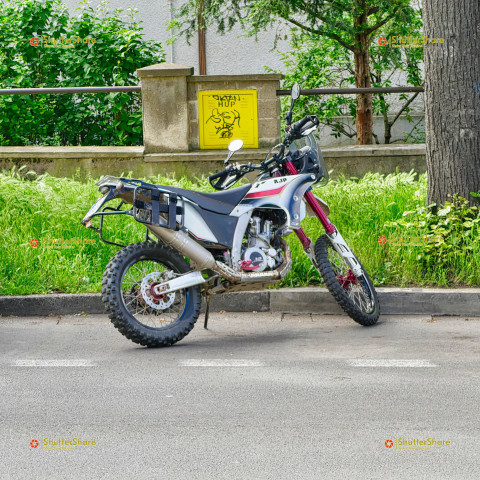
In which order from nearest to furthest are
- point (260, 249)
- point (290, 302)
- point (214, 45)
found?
point (260, 249), point (290, 302), point (214, 45)

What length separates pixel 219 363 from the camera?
5.39 metres

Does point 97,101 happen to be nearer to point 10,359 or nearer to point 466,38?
point 466,38

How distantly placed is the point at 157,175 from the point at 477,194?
442cm

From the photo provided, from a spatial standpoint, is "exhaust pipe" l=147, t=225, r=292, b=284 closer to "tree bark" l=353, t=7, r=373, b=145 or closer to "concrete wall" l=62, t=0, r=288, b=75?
"tree bark" l=353, t=7, r=373, b=145

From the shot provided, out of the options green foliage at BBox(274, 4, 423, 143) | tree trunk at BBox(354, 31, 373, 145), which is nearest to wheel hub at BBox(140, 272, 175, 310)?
tree trunk at BBox(354, 31, 373, 145)

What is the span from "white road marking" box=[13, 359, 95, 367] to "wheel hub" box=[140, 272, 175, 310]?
1.86 ft

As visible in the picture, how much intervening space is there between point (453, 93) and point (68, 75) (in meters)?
6.88

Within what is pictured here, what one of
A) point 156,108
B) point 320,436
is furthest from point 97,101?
point 320,436

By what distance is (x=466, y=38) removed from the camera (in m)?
7.41

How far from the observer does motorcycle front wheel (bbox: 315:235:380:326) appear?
20.6 ft

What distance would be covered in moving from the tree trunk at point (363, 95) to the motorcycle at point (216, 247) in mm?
5571

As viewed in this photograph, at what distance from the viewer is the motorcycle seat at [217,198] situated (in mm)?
5945

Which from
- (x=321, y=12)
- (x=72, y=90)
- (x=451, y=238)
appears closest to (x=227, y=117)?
(x=321, y=12)

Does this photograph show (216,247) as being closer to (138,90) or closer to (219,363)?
(219,363)
